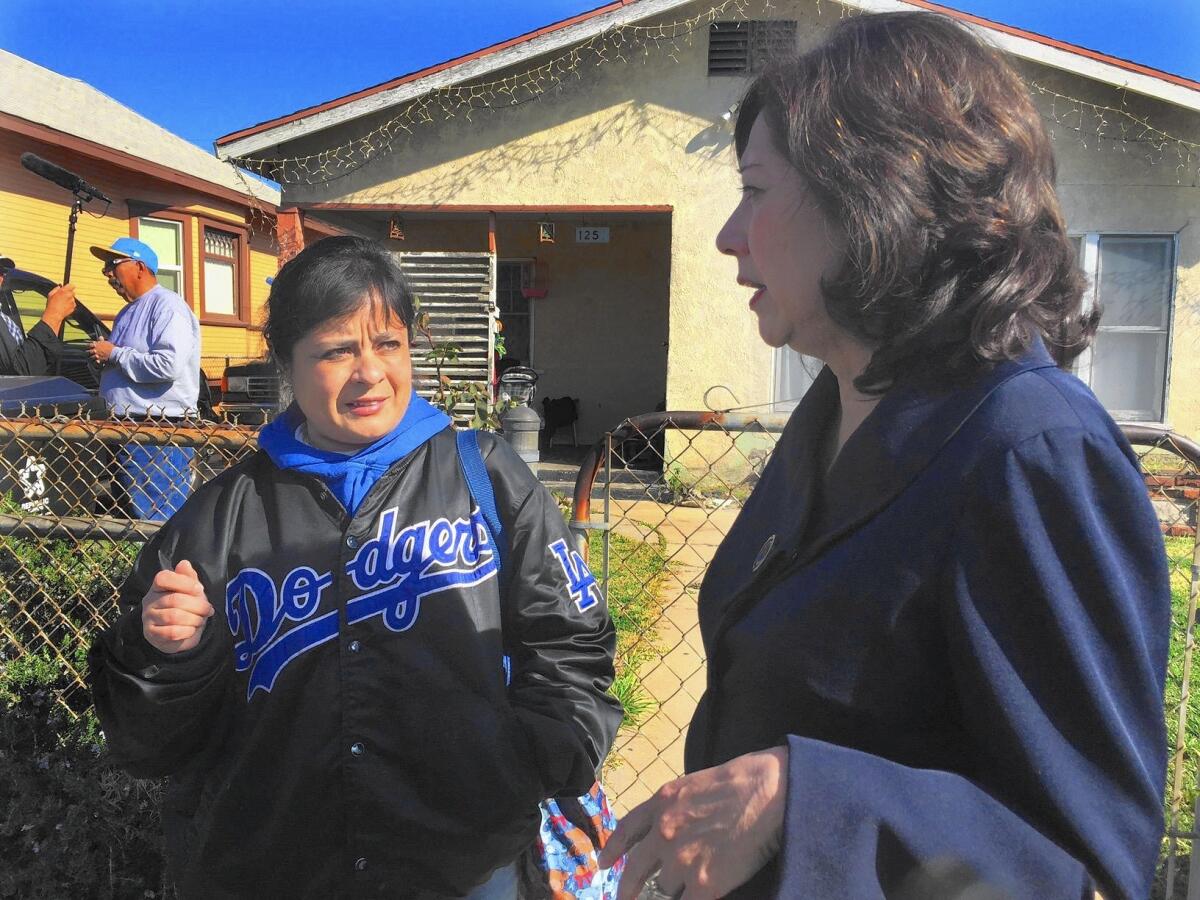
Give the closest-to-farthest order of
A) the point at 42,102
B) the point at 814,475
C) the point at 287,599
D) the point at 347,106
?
1. the point at 814,475
2. the point at 287,599
3. the point at 347,106
4. the point at 42,102

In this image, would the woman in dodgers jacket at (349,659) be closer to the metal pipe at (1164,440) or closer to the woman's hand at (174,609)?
the woman's hand at (174,609)

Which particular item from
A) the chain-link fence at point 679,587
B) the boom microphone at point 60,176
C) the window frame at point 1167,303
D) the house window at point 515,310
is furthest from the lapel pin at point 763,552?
the house window at point 515,310

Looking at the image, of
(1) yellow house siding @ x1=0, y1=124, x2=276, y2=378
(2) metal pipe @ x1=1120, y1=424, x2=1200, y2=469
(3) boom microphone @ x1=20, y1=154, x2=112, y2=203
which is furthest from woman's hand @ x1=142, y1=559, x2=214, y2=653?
(3) boom microphone @ x1=20, y1=154, x2=112, y2=203

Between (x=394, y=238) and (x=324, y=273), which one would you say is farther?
(x=394, y=238)

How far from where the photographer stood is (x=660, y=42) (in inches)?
324

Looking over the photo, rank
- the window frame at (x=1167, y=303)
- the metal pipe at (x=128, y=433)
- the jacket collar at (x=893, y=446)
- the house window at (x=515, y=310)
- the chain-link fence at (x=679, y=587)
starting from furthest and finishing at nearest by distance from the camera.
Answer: the house window at (x=515, y=310) → the window frame at (x=1167, y=303) → the metal pipe at (x=128, y=433) → the chain-link fence at (x=679, y=587) → the jacket collar at (x=893, y=446)

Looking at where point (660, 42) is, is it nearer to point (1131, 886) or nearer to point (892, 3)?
point (892, 3)

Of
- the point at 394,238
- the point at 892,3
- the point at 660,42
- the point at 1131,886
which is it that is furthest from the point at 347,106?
the point at 1131,886

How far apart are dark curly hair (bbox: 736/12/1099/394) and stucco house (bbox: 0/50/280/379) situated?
33.5 ft

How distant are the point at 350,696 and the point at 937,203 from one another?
4.15ft

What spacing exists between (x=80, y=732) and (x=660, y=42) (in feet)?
24.9

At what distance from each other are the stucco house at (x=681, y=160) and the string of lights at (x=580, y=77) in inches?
0.6

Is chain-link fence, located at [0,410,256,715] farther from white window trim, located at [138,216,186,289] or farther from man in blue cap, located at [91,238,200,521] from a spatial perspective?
white window trim, located at [138,216,186,289]

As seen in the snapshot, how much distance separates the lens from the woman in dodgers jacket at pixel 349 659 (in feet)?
5.14
